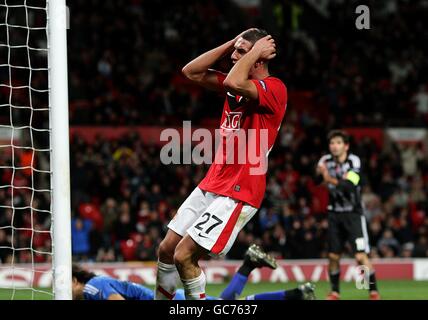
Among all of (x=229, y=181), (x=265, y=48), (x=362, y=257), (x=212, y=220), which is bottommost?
Result: (x=362, y=257)

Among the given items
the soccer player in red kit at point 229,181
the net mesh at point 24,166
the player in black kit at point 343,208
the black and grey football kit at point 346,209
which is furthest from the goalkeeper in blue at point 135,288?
the net mesh at point 24,166

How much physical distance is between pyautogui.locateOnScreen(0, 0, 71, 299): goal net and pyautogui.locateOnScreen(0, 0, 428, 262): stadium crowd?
9 centimetres

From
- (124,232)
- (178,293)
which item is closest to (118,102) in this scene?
(124,232)

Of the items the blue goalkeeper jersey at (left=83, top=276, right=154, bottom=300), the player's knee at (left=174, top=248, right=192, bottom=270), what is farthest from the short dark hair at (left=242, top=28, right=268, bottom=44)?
the blue goalkeeper jersey at (left=83, top=276, right=154, bottom=300)

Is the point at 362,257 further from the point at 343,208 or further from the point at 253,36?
the point at 253,36

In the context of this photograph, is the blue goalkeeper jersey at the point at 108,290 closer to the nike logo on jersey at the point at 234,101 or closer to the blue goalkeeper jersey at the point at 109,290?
the blue goalkeeper jersey at the point at 109,290

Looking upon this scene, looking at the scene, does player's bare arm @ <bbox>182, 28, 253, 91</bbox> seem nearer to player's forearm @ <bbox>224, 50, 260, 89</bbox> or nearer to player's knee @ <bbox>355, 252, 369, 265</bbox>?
player's forearm @ <bbox>224, 50, 260, 89</bbox>

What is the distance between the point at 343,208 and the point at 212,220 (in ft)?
13.6

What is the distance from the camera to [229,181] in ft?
18.5

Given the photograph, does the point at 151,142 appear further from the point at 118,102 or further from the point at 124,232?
the point at 124,232

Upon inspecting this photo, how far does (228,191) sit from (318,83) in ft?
47.1

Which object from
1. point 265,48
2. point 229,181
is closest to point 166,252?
point 229,181

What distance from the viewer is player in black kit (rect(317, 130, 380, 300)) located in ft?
29.7

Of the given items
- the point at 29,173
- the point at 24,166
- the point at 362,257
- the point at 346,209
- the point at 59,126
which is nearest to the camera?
the point at 59,126
